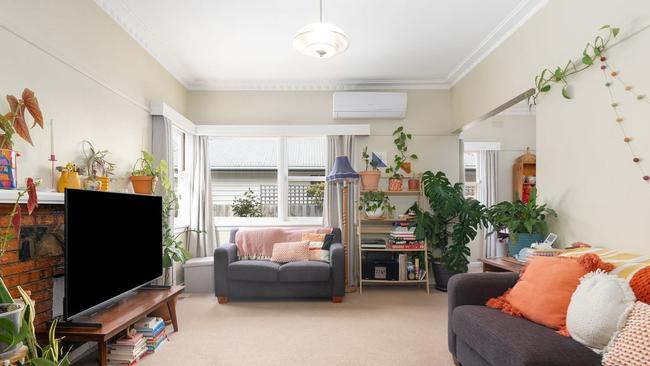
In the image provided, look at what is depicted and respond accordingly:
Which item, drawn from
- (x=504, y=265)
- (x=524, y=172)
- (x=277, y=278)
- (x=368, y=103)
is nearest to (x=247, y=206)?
(x=277, y=278)

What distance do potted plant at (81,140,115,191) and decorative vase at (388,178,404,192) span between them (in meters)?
3.25

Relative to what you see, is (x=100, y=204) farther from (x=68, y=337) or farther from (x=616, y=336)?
(x=616, y=336)

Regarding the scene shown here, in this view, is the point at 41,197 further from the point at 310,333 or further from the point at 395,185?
the point at 395,185

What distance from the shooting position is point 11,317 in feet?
4.80

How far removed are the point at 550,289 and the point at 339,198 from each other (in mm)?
3156

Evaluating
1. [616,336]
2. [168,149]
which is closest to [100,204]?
[168,149]

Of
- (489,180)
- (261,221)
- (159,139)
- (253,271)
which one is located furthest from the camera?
(489,180)

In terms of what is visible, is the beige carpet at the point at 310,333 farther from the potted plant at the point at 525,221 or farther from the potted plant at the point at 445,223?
the potted plant at the point at 525,221

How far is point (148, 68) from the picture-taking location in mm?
3855

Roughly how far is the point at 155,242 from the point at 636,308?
10.8ft

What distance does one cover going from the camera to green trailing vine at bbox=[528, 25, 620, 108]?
2.30 metres

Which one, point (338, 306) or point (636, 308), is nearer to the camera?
point (636, 308)

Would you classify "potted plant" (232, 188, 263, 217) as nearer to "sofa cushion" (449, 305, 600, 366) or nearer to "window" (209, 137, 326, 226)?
"window" (209, 137, 326, 226)

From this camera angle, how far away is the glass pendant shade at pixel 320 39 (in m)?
2.70
